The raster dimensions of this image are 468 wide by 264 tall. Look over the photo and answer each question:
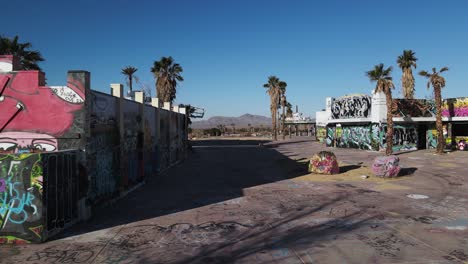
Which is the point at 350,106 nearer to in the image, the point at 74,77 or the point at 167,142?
the point at 167,142

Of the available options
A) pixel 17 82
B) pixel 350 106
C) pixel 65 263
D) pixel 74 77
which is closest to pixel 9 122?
pixel 17 82

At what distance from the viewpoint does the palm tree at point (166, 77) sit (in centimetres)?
3988

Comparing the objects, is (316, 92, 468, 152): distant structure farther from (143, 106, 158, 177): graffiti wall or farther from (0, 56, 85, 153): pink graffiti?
(0, 56, 85, 153): pink graffiti

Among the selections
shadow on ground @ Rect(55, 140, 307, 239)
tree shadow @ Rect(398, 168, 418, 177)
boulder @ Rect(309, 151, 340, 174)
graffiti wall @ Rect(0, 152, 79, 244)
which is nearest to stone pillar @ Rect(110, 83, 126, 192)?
shadow on ground @ Rect(55, 140, 307, 239)

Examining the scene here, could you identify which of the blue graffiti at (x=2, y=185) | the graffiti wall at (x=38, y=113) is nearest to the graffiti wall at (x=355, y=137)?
the graffiti wall at (x=38, y=113)

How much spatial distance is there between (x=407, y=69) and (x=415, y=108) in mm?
9237

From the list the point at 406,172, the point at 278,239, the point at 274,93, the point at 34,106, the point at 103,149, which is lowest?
the point at 278,239

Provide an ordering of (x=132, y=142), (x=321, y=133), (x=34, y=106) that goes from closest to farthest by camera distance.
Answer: (x=34, y=106) < (x=132, y=142) < (x=321, y=133)

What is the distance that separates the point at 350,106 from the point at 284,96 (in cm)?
2978

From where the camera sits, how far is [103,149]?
38.2 feet

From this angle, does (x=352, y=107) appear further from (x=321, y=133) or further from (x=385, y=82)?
(x=321, y=133)

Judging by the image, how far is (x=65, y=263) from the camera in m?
6.88

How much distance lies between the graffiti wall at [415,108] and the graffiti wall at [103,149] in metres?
30.2

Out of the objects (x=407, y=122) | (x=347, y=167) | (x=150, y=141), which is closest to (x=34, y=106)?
(x=150, y=141)
